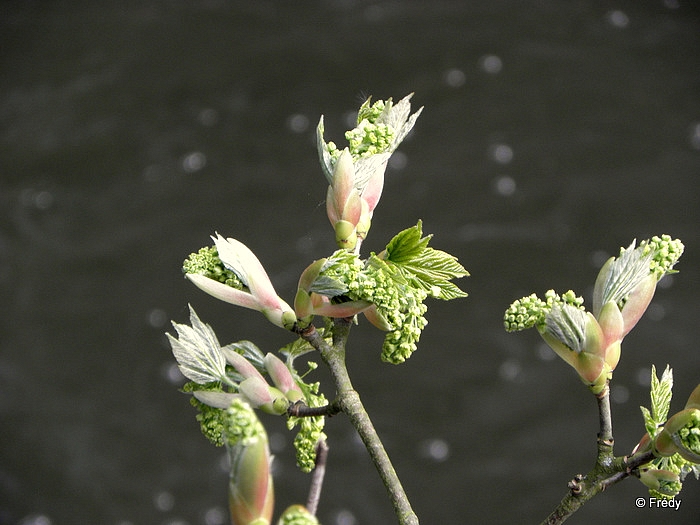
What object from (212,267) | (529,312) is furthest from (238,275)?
(529,312)

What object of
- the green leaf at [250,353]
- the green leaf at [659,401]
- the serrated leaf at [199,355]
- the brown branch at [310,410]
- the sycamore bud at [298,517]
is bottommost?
the green leaf at [659,401]

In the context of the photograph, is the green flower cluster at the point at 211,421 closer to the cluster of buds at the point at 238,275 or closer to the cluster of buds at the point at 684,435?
the cluster of buds at the point at 238,275

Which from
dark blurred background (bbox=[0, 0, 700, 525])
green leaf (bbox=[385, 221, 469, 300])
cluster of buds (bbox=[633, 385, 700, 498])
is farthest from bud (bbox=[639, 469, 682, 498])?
dark blurred background (bbox=[0, 0, 700, 525])

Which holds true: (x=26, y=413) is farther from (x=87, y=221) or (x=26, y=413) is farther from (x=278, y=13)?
(x=278, y=13)

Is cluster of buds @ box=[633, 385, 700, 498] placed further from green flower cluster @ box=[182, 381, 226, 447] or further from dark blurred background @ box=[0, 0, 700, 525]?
dark blurred background @ box=[0, 0, 700, 525]

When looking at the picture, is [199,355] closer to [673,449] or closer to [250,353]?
[250,353]

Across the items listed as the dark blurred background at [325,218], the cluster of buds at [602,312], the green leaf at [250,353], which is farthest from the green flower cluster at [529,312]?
the dark blurred background at [325,218]
